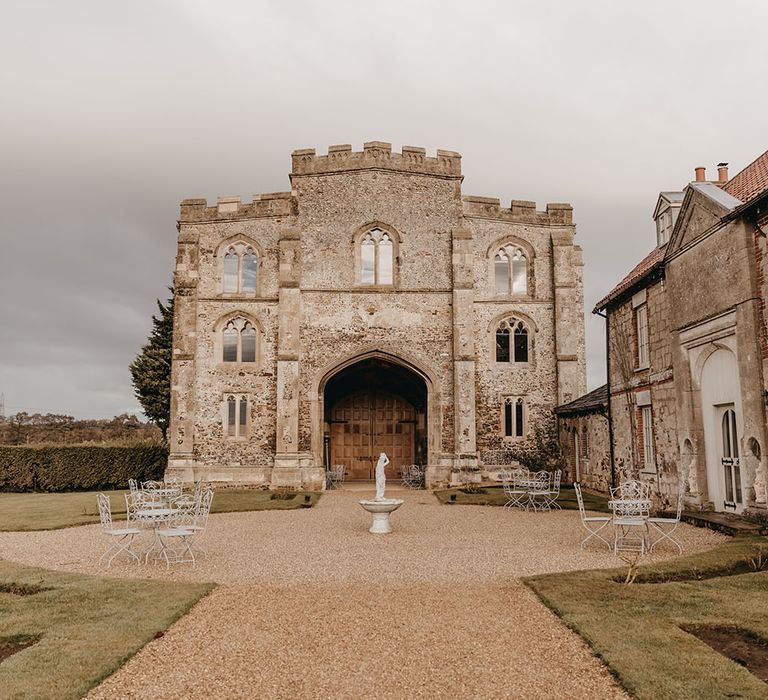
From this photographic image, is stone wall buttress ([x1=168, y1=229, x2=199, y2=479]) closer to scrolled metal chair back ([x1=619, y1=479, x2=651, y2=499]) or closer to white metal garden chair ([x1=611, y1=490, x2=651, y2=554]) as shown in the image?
scrolled metal chair back ([x1=619, y1=479, x2=651, y2=499])

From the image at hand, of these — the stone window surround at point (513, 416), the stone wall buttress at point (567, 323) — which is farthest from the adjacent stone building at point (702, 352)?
the stone window surround at point (513, 416)

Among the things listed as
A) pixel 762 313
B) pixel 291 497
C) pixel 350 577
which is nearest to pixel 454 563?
pixel 350 577

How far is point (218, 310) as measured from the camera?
24.4 m

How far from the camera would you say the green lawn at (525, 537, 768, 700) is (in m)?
5.12

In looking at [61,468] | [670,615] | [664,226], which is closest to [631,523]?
[670,615]

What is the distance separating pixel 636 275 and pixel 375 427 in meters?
14.0

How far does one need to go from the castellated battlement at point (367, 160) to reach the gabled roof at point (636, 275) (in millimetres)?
8763

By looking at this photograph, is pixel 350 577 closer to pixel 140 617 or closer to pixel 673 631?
pixel 140 617

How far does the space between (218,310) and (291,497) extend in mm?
8039

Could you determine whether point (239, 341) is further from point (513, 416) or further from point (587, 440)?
point (587, 440)

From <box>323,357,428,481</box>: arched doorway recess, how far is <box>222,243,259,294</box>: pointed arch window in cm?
581

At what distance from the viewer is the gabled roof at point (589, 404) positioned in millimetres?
19666

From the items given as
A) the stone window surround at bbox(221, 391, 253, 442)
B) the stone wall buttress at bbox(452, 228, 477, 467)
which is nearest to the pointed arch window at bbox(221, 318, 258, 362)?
the stone window surround at bbox(221, 391, 253, 442)

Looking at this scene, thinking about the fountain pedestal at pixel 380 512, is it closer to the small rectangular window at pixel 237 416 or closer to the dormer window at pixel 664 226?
the dormer window at pixel 664 226
